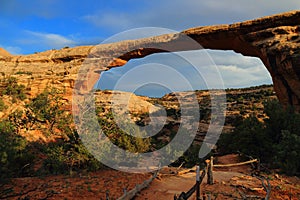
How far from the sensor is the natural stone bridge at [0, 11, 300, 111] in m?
13.2

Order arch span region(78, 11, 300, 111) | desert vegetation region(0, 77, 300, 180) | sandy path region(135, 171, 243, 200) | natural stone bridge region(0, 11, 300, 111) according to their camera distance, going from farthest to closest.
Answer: natural stone bridge region(0, 11, 300, 111) < arch span region(78, 11, 300, 111) < desert vegetation region(0, 77, 300, 180) < sandy path region(135, 171, 243, 200)

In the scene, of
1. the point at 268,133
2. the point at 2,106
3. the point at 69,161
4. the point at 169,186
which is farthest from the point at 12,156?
the point at 268,133

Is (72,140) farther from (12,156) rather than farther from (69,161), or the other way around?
(12,156)

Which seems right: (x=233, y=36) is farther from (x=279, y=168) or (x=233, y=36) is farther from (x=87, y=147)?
(x=87, y=147)

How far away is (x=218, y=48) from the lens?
16.7 metres

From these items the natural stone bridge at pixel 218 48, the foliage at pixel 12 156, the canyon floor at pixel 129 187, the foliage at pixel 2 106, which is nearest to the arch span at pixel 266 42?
the natural stone bridge at pixel 218 48

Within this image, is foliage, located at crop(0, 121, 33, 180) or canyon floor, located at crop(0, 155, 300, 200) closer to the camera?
canyon floor, located at crop(0, 155, 300, 200)

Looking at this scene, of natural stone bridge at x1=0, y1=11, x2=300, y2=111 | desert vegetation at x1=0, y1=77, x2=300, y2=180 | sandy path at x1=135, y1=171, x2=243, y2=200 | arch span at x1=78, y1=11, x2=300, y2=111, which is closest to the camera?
sandy path at x1=135, y1=171, x2=243, y2=200

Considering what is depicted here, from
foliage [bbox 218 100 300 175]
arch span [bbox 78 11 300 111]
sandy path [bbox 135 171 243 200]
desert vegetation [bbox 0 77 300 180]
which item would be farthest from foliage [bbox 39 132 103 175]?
arch span [bbox 78 11 300 111]

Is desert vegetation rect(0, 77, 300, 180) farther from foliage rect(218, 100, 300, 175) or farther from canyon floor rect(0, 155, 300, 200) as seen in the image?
canyon floor rect(0, 155, 300, 200)

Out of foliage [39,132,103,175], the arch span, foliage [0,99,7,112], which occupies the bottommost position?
foliage [39,132,103,175]

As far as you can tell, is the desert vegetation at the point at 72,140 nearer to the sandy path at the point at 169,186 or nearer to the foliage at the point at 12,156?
the foliage at the point at 12,156

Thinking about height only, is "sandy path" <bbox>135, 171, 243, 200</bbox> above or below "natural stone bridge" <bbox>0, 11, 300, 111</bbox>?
below

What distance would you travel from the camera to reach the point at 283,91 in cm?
1470
